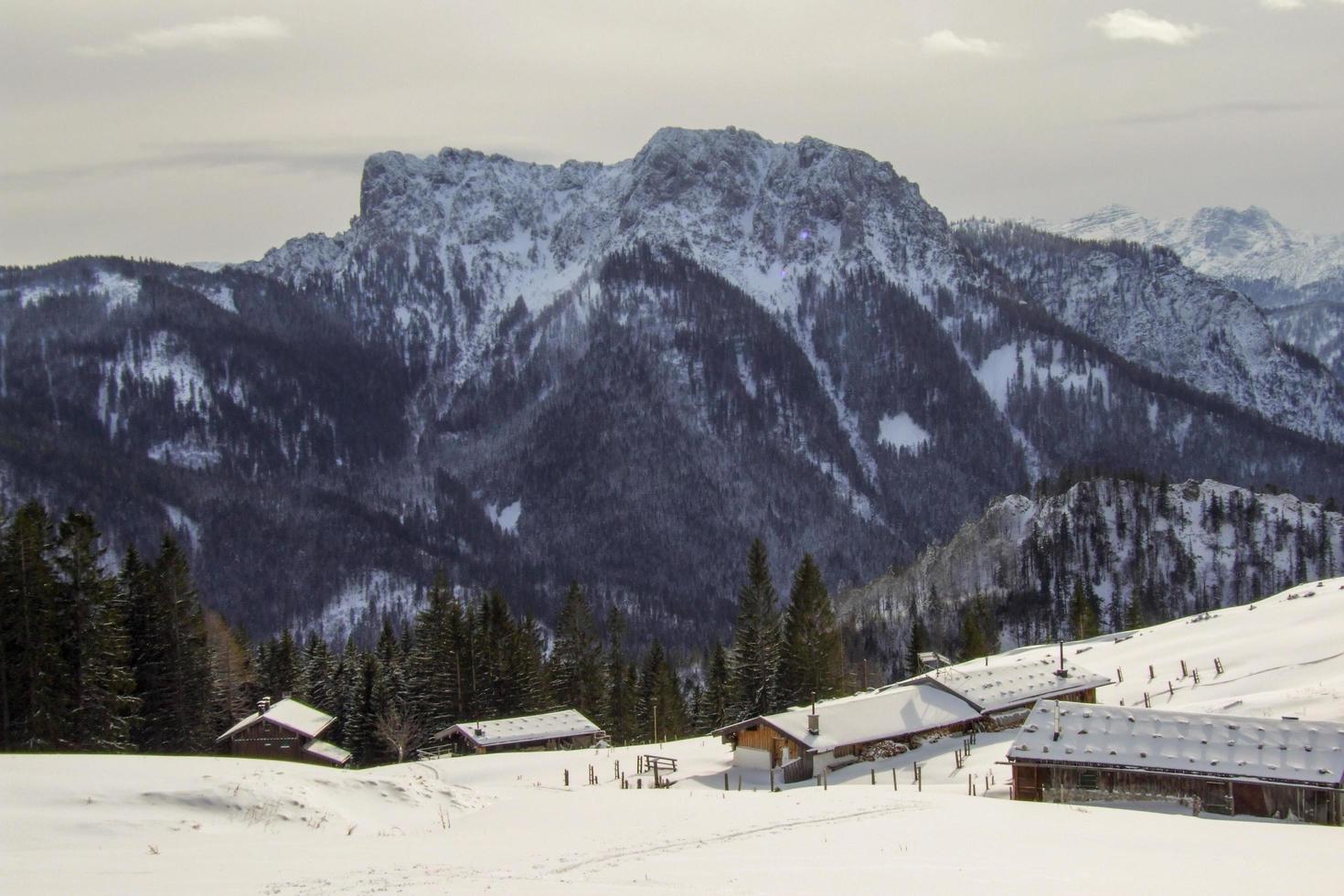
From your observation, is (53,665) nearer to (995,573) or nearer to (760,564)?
(760,564)

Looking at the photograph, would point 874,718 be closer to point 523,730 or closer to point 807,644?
point 807,644

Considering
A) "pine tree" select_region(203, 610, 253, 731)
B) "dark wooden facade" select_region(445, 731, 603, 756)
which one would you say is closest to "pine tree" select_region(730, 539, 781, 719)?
"dark wooden facade" select_region(445, 731, 603, 756)

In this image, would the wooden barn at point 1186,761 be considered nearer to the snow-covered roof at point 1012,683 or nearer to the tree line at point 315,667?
the snow-covered roof at point 1012,683

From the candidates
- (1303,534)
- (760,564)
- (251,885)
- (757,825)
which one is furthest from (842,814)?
(1303,534)

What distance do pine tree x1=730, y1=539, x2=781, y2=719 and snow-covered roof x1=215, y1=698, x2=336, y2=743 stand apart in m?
26.5

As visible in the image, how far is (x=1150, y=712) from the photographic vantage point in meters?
48.9

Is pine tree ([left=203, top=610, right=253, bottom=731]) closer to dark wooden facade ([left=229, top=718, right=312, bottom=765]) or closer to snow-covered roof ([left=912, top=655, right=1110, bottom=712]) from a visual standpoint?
dark wooden facade ([left=229, top=718, right=312, bottom=765])

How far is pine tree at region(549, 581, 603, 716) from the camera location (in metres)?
87.7

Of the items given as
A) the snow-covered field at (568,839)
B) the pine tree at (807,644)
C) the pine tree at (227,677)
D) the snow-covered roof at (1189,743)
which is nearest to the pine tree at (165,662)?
the pine tree at (227,677)

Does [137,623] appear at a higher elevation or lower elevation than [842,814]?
higher

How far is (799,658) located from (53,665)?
1805 inches

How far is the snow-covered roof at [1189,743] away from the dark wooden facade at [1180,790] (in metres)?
0.36

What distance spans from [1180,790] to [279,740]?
160 feet

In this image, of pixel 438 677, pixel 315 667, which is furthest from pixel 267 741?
pixel 315 667
